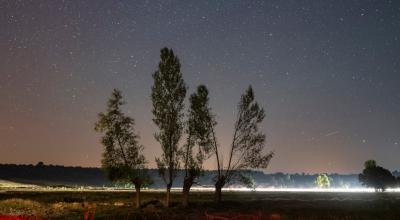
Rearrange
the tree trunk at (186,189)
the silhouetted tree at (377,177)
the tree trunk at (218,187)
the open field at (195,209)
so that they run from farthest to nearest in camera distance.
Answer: the silhouetted tree at (377,177)
the tree trunk at (218,187)
the tree trunk at (186,189)
the open field at (195,209)

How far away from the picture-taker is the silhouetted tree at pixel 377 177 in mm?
139500

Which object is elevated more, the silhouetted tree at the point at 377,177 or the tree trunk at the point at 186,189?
the silhouetted tree at the point at 377,177

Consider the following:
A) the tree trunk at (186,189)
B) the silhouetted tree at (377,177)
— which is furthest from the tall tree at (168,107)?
the silhouetted tree at (377,177)

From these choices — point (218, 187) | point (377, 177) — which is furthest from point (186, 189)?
point (377, 177)

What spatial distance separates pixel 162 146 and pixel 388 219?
29.2 meters

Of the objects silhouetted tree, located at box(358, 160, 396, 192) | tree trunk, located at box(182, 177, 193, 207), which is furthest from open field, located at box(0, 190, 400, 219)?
silhouetted tree, located at box(358, 160, 396, 192)

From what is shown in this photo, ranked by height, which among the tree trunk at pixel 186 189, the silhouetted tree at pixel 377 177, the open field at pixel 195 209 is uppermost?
the silhouetted tree at pixel 377 177

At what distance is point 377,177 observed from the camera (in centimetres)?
14000

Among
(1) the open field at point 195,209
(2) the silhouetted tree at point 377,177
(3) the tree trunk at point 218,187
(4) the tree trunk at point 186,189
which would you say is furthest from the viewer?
(2) the silhouetted tree at point 377,177

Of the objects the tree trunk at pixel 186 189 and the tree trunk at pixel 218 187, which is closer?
the tree trunk at pixel 186 189

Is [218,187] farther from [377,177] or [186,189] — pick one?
[377,177]

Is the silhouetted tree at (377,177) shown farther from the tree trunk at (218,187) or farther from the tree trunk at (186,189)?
the tree trunk at (186,189)

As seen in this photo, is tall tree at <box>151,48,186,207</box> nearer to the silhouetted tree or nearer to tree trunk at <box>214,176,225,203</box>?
tree trunk at <box>214,176,225,203</box>

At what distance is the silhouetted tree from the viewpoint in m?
140
